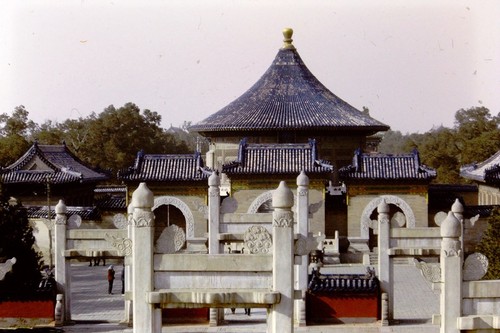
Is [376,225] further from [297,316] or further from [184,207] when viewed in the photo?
[184,207]

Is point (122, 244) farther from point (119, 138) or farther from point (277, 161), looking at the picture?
point (119, 138)

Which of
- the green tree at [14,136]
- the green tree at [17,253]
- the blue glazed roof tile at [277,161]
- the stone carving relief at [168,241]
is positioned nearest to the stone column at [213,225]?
the green tree at [17,253]

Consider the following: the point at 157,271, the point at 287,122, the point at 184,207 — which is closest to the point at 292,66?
the point at 287,122

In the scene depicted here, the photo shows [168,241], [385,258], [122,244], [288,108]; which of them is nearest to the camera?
[168,241]

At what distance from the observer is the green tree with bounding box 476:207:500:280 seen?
1984cm

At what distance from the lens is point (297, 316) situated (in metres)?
22.5

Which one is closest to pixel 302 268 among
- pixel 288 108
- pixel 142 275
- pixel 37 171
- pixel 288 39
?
pixel 142 275

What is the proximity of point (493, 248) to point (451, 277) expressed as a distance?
8780 millimetres

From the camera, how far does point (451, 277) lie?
12.1 m

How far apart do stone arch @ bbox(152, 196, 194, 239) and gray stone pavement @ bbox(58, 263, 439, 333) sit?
401 cm

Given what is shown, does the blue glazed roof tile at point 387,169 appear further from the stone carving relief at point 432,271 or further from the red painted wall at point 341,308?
the stone carving relief at point 432,271

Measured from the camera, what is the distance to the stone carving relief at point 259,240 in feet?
42.2

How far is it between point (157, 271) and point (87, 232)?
10.3 meters

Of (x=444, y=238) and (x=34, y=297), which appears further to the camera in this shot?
(x=34, y=297)
